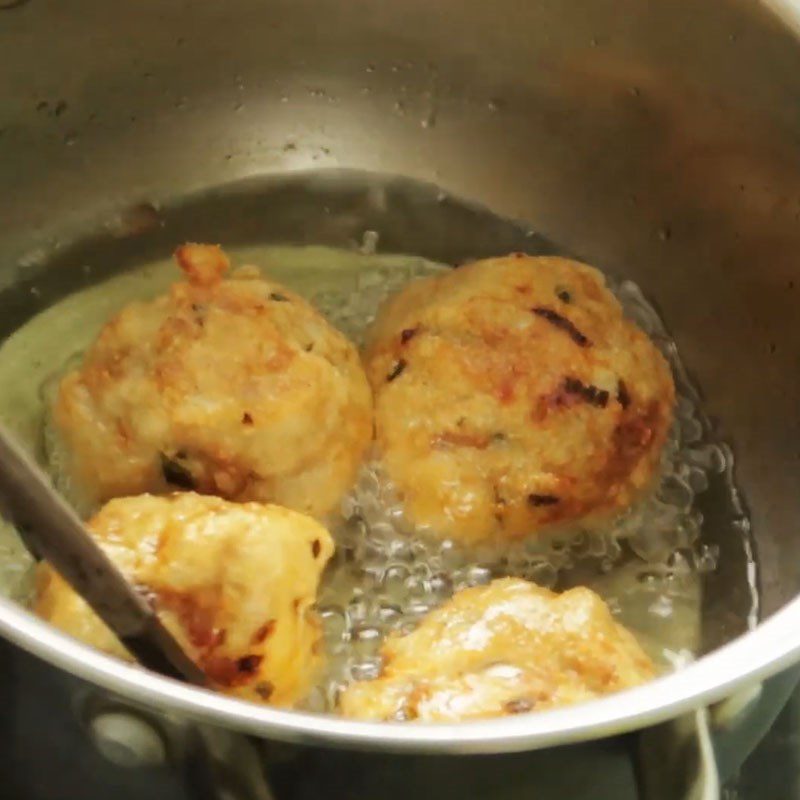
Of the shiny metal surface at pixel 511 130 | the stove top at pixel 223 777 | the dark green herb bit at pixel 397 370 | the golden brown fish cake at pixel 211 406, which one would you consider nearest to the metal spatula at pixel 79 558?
the stove top at pixel 223 777

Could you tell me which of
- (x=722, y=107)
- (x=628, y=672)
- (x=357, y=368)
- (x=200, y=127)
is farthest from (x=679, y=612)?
(x=200, y=127)

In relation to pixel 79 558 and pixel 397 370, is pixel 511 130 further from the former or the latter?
pixel 79 558

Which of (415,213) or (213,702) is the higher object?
(213,702)

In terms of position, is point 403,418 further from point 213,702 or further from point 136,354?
point 213,702

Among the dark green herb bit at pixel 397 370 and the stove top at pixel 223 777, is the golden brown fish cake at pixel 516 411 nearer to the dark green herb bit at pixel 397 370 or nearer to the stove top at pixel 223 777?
the dark green herb bit at pixel 397 370

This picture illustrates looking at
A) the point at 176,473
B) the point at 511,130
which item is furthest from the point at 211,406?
the point at 511,130

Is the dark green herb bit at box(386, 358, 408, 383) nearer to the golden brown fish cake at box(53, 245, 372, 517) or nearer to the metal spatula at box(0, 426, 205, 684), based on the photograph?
the golden brown fish cake at box(53, 245, 372, 517)

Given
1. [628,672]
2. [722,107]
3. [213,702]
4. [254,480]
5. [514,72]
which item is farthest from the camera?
[514,72]
